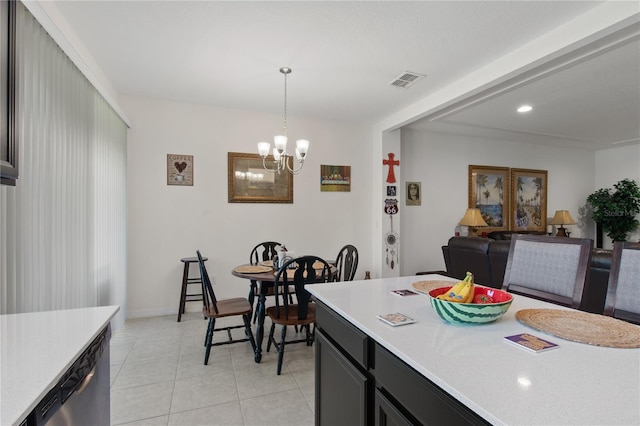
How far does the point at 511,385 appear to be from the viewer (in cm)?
74

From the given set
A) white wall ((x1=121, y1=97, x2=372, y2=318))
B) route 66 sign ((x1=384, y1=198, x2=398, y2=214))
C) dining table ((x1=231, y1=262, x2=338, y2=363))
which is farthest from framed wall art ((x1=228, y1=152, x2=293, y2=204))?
route 66 sign ((x1=384, y1=198, x2=398, y2=214))

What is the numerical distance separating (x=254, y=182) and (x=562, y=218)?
5937 mm

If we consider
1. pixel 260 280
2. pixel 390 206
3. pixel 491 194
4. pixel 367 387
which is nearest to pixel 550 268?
pixel 367 387

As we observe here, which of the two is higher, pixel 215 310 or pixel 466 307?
pixel 466 307

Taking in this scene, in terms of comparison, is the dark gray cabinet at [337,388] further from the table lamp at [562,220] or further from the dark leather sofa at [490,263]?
the table lamp at [562,220]

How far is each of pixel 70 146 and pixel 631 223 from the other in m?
8.97

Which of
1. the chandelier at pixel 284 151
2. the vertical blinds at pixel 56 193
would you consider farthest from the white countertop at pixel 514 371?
the chandelier at pixel 284 151

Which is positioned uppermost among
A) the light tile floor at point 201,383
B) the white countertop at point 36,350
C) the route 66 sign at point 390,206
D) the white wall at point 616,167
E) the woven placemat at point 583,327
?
the white wall at point 616,167

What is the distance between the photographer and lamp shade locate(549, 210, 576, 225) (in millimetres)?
6234

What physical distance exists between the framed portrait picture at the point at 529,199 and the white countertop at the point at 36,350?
6.79 m

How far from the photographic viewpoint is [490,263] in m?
3.67

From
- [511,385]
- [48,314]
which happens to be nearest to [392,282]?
[511,385]

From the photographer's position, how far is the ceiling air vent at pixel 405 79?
3330 mm

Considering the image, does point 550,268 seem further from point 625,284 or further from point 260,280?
point 260,280
